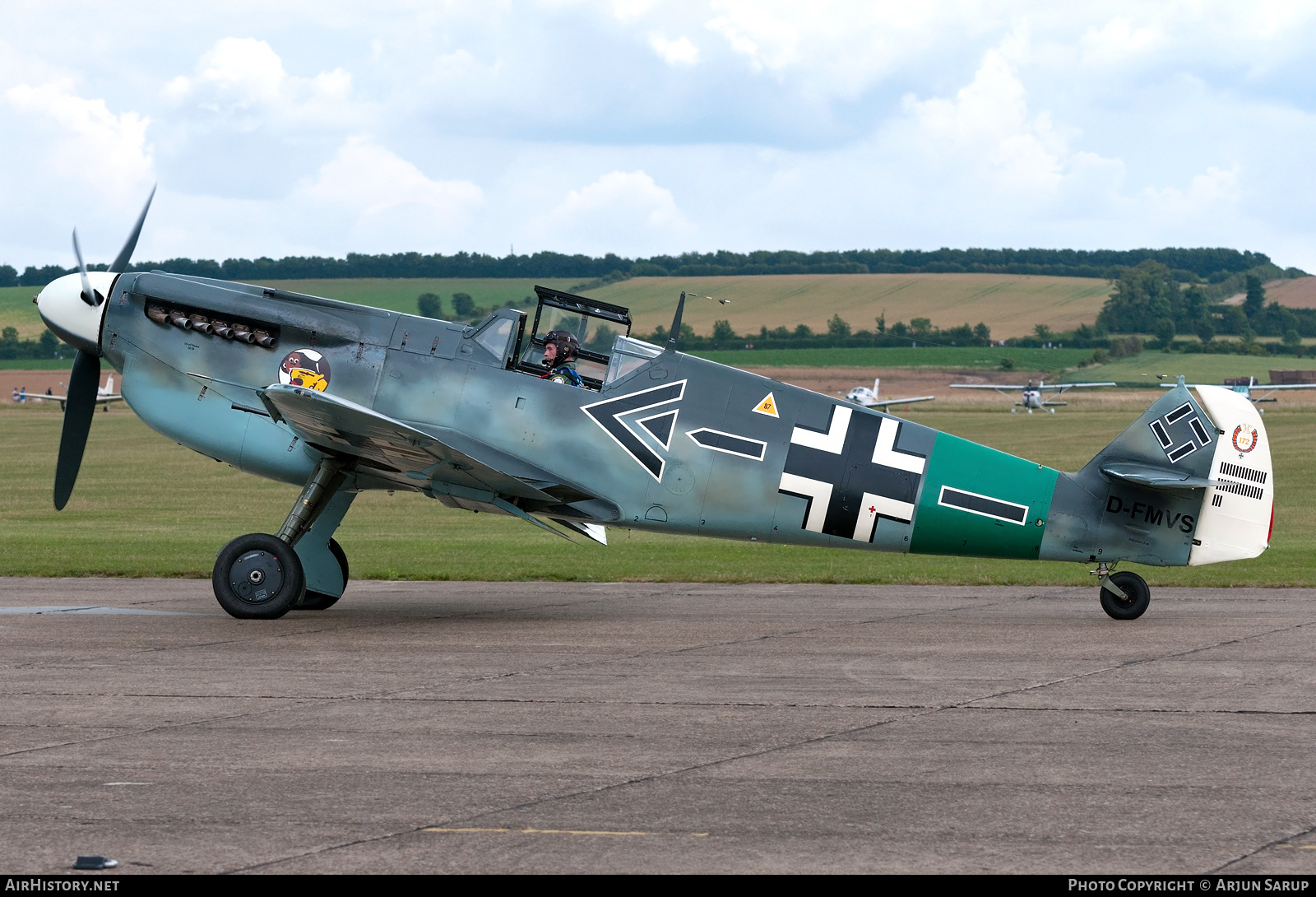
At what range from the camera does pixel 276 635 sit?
489 inches

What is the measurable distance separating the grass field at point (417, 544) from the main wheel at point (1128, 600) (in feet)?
13.6

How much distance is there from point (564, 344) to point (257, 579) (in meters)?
3.66

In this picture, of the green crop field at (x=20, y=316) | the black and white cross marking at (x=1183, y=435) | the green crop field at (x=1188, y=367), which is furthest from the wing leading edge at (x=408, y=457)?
the green crop field at (x=20, y=316)

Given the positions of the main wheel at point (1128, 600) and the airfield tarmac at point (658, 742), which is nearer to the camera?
the airfield tarmac at point (658, 742)

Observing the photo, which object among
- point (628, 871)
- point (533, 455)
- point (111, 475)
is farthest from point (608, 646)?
point (111, 475)

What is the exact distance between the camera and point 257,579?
1298 centimetres

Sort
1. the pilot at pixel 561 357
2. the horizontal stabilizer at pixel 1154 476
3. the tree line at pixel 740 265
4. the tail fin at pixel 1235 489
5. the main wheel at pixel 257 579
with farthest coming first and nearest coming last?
the tree line at pixel 740 265, the pilot at pixel 561 357, the tail fin at pixel 1235 489, the main wheel at pixel 257 579, the horizontal stabilizer at pixel 1154 476

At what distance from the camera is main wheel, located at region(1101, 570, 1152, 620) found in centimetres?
1345

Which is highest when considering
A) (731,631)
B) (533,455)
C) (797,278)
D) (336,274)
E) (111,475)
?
(797,278)

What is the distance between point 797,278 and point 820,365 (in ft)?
98.6

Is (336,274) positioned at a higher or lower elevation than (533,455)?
higher

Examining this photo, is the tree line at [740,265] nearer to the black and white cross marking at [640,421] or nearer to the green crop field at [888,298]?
the green crop field at [888,298]

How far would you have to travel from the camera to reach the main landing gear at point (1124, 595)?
13.5 m
